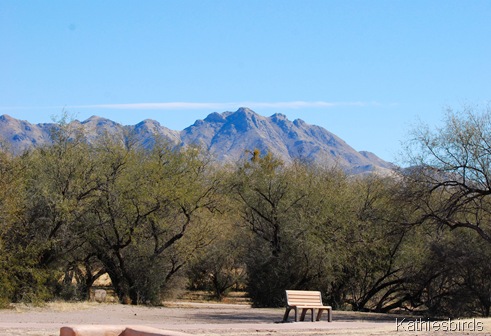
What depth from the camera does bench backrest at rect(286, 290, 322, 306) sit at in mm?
22000

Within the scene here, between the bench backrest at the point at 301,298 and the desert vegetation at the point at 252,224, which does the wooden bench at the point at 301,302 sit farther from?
the desert vegetation at the point at 252,224

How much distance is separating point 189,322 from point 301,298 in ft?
11.6

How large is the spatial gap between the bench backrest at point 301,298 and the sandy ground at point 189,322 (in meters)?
0.70

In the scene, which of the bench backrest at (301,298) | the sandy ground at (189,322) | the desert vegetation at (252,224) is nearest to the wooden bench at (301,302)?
the bench backrest at (301,298)

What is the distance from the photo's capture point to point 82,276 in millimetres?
37062

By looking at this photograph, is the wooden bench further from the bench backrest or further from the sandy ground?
the sandy ground

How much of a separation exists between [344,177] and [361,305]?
25.1 feet

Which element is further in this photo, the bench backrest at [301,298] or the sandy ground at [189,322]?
the bench backrest at [301,298]

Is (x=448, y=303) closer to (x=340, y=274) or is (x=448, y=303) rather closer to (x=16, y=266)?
(x=340, y=274)

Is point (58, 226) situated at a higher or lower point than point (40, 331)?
higher

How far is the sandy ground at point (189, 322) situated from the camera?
59.4 ft

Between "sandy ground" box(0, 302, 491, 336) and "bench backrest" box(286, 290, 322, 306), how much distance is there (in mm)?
697

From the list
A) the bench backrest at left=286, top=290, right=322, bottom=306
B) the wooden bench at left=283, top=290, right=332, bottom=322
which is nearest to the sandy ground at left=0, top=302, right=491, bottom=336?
the wooden bench at left=283, top=290, right=332, bottom=322

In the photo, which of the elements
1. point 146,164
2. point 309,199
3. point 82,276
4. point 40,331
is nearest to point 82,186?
point 146,164
